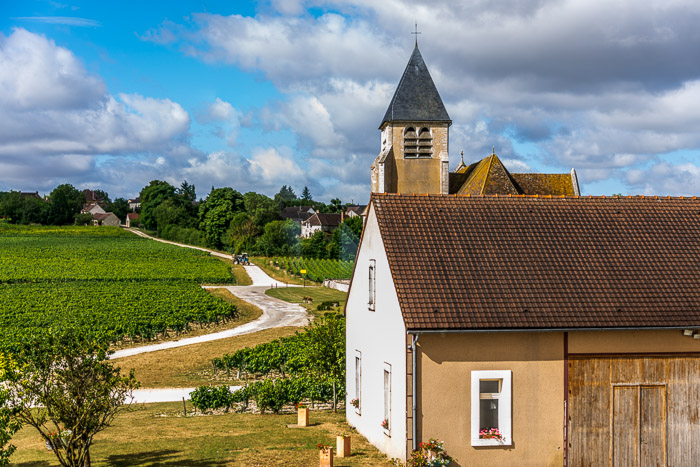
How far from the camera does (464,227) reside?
15.6 metres

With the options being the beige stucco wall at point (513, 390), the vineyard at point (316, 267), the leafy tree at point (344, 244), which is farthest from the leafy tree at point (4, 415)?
the leafy tree at point (344, 244)

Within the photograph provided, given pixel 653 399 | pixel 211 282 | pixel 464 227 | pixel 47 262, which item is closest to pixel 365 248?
pixel 464 227

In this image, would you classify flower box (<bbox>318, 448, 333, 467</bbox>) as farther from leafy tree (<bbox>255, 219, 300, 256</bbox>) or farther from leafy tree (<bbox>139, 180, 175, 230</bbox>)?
leafy tree (<bbox>139, 180, 175, 230</bbox>)

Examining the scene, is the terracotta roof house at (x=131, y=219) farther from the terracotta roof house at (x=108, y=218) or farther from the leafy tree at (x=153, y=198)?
the leafy tree at (x=153, y=198)

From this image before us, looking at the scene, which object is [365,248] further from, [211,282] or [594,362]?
[211,282]

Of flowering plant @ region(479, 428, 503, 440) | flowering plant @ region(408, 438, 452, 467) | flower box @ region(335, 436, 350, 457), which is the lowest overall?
flower box @ region(335, 436, 350, 457)

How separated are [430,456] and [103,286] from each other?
5463 centimetres

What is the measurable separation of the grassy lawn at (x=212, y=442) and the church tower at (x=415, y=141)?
14.9 m

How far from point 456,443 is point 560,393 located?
2329mm

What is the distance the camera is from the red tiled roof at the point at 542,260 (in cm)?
1371

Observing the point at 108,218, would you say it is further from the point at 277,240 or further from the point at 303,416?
the point at 303,416

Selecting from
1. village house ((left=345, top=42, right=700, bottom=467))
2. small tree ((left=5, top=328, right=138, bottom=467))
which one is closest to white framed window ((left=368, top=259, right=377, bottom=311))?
village house ((left=345, top=42, right=700, bottom=467))

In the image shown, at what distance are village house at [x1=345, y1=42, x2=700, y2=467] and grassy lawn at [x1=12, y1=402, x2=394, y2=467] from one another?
2.06m

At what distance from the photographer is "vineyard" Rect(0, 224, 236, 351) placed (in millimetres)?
41969
